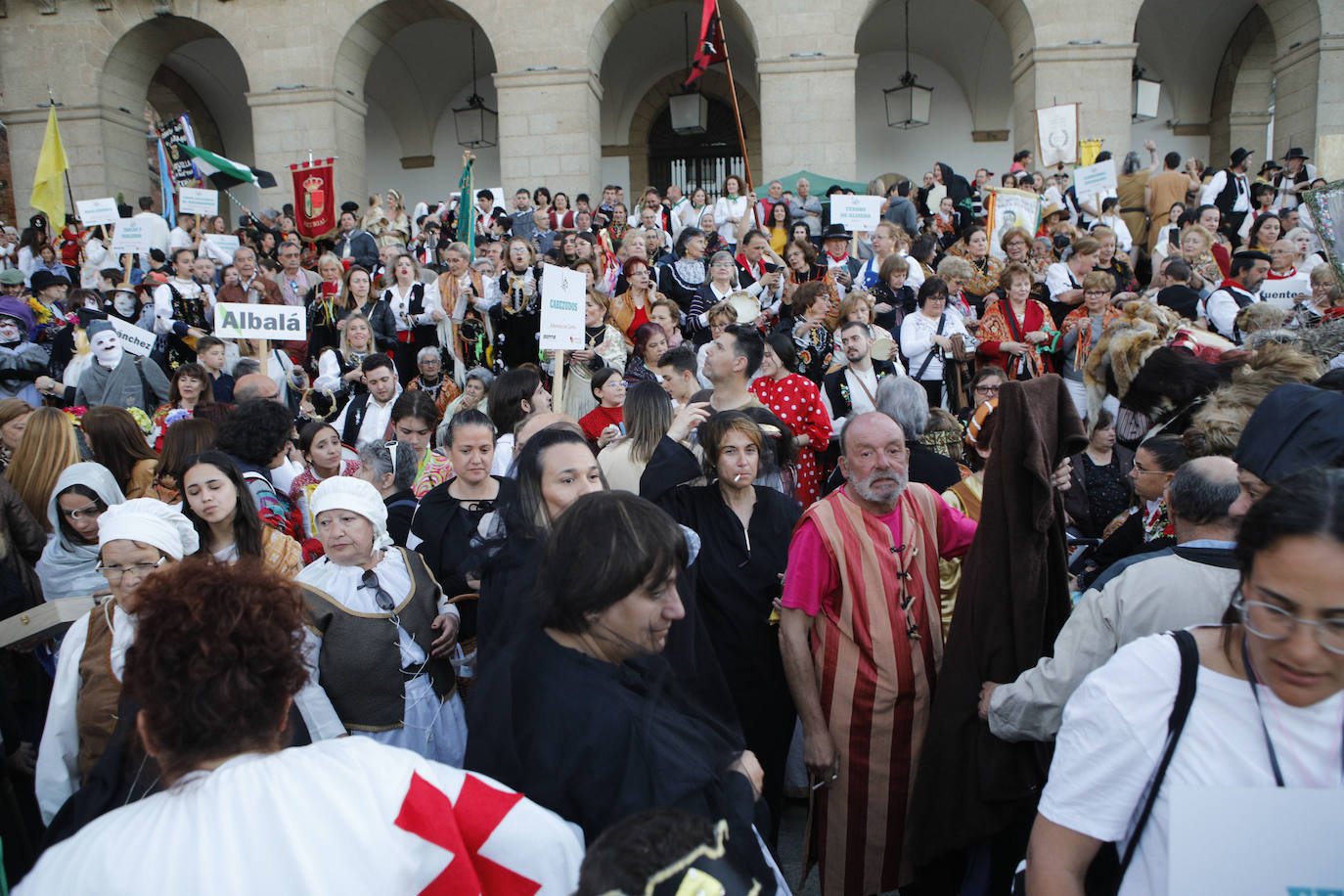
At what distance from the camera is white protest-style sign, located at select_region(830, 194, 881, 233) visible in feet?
33.7

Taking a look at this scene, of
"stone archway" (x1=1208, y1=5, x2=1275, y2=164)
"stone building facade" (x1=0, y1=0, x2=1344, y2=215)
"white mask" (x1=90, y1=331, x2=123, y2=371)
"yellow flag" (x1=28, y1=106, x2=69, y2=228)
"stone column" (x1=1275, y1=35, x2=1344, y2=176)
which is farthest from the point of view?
"stone archway" (x1=1208, y1=5, x2=1275, y2=164)

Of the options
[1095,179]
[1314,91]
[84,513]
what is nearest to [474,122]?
[1095,179]

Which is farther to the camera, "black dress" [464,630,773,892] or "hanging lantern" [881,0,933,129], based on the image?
"hanging lantern" [881,0,933,129]

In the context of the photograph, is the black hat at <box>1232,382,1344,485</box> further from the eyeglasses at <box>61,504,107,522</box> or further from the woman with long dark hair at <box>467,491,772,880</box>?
the eyeglasses at <box>61,504,107,522</box>

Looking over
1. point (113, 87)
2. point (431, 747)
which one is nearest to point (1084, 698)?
point (431, 747)

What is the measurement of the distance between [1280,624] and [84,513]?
14.3 feet

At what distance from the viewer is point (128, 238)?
40.4 ft

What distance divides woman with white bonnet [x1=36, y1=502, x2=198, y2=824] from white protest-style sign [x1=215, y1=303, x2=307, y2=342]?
15.9ft

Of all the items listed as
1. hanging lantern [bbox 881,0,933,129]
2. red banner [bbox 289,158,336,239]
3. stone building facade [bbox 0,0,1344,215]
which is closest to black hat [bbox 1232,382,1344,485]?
red banner [bbox 289,158,336,239]

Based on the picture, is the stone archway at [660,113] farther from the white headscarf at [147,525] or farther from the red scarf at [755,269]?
the white headscarf at [147,525]

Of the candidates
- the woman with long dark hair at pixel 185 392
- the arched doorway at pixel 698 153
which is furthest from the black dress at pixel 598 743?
the arched doorway at pixel 698 153

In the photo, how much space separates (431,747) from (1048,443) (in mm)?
2261

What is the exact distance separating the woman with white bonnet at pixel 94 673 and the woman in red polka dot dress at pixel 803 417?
339 cm

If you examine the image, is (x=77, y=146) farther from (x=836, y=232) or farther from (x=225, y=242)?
(x=836, y=232)
